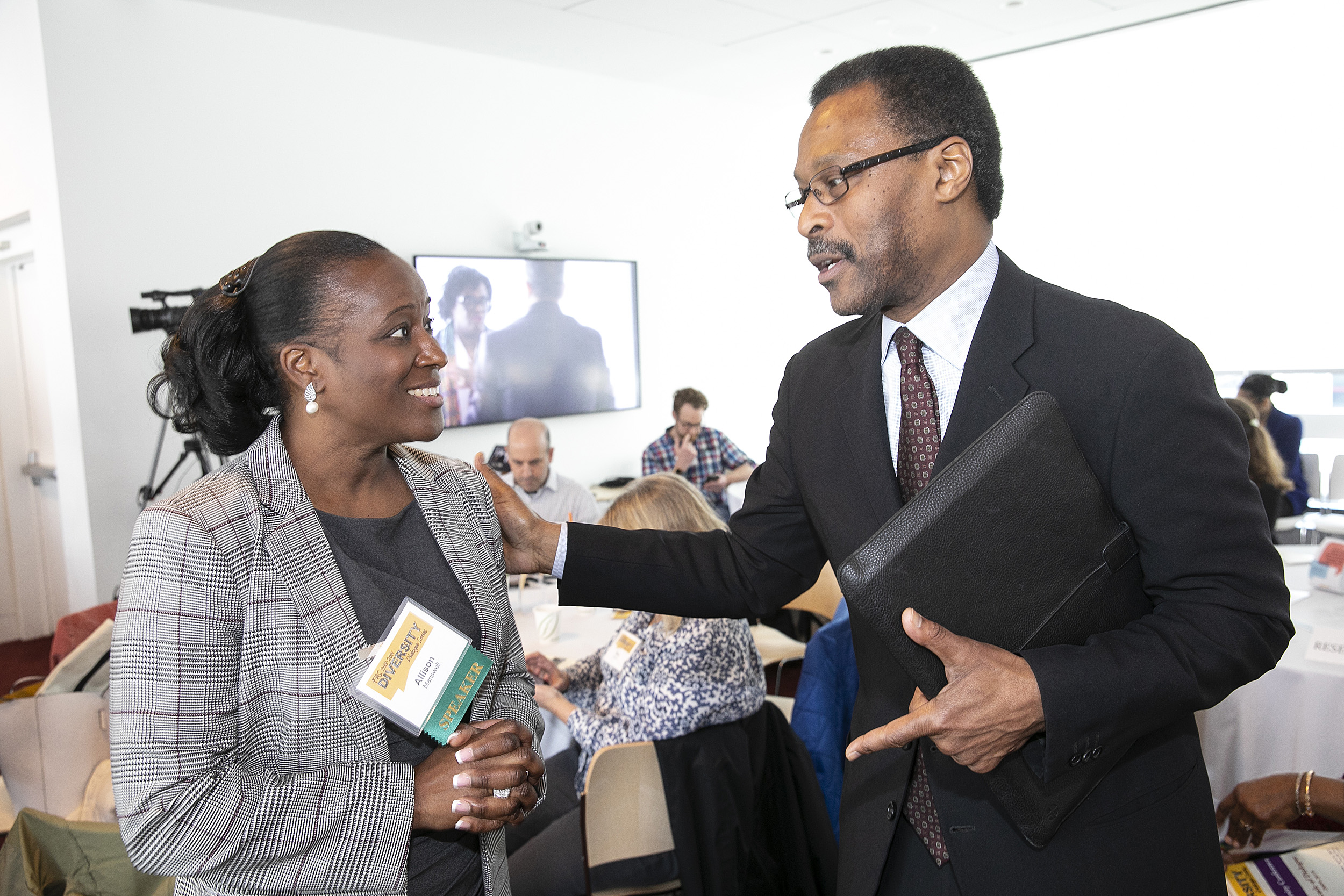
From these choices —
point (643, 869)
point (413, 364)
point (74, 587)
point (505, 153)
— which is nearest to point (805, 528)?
point (413, 364)

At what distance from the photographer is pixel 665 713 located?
2.36 m

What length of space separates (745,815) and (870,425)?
1347mm

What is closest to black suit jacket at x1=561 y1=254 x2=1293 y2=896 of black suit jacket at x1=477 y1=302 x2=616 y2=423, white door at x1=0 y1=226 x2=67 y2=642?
black suit jacket at x1=477 y1=302 x2=616 y2=423

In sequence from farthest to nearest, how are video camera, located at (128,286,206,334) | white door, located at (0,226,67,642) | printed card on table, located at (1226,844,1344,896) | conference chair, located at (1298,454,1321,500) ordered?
conference chair, located at (1298,454,1321,500) → white door, located at (0,226,67,642) → video camera, located at (128,286,206,334) → printed card on table, located at (1226,844,1344,896)

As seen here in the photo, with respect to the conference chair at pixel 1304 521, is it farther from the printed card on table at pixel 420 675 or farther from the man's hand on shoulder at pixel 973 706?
the printed card on table at pixel 420 675

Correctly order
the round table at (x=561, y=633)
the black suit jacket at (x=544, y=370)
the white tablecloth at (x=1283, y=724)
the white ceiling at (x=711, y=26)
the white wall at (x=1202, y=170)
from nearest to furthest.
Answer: the white tablecloth at (x=1283, y=724), the round table at (x=561, y=633), the white ceiling at (x=711, y=26), the white wall at (x=1202, y=170), the black suit jacket at (x=544, y=370)

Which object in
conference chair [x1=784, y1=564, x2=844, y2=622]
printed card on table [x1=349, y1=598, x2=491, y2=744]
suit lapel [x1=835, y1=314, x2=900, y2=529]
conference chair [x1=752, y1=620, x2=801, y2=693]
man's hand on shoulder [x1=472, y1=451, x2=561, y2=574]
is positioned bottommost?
conference chair [x1=752, y1=620, x2=801, y2=693]

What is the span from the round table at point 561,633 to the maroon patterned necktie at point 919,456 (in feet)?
5.49

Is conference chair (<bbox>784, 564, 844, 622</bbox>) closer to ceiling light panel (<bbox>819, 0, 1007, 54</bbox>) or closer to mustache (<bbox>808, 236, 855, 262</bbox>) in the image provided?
mustache (<bbox>808, 236, 855, 262</bbox>)

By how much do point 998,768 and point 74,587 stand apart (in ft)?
17.9

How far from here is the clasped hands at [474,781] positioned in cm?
124

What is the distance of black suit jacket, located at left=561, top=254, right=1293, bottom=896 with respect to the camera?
1079 millimetres

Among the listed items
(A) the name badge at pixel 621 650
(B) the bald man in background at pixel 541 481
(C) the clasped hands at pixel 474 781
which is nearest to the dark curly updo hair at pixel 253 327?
(C) the clasped hands at pixel 474 781

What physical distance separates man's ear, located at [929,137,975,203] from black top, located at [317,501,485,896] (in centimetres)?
96
